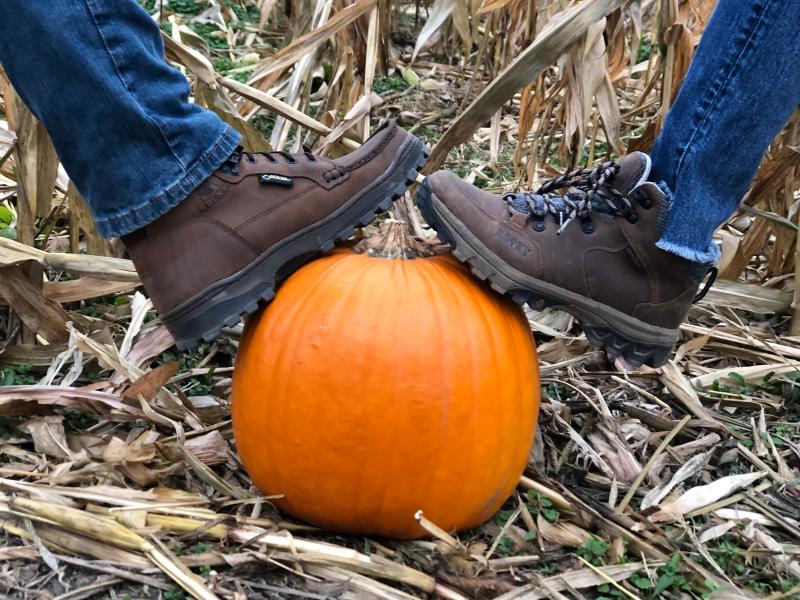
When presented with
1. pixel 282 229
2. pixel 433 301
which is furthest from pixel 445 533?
pixel 282 229

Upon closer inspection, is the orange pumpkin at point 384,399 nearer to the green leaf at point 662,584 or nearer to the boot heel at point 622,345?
the boot heel at point 622,345

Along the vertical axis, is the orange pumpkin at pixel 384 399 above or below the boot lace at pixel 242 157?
below

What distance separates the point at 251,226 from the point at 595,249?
70cm

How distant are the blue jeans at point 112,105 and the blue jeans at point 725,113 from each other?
879 millimetres

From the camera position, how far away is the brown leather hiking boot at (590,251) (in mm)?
1703

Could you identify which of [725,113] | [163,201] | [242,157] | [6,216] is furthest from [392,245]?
[6,216]

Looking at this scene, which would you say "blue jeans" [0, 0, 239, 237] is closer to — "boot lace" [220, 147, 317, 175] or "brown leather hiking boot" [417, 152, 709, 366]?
"boot lace" [220, 147, 317, 175]

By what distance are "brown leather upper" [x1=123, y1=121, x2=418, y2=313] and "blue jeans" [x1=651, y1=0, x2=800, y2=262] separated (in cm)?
58

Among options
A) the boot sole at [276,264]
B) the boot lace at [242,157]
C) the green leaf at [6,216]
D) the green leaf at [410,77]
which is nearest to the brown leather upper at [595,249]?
the boot sole at [276,264]

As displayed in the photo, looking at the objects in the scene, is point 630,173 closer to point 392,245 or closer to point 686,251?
point 686,251

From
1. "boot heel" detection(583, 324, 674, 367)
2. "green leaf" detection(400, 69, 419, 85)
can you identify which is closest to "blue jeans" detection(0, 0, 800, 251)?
"boot heel" detection(583, 324, 674, 367)

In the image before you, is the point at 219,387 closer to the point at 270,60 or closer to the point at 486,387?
the point at 486,387

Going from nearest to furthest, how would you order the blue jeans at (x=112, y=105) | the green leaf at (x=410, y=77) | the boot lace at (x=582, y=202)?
the blue jeans at (x=112, y=105) → the boot lace at (x=582, y=202) → the green leaf at (x=410, y=77)

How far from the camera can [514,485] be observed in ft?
5.74
